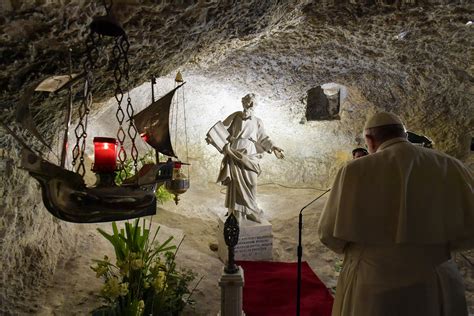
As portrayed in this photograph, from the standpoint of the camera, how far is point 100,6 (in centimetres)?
190

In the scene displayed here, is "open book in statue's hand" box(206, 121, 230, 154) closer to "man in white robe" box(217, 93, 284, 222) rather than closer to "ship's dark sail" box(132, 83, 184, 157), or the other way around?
"man in white robe" box(217, 93, 284, 222)

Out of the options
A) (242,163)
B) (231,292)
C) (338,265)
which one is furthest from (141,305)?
(338,265)

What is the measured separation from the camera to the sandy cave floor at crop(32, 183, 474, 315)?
10.1 feet

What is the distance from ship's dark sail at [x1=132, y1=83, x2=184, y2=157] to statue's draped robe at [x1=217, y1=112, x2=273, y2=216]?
2.17 metres

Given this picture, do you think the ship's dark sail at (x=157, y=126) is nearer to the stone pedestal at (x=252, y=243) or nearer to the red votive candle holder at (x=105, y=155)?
the red votive candle holder at (x=105, y=155)

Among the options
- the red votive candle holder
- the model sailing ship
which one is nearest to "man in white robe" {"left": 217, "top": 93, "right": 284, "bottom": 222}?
the model sailing ship

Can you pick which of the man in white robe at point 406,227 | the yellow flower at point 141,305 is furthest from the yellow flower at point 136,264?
the man in white robe at point 406,227

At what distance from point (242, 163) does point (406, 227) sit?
2628mm

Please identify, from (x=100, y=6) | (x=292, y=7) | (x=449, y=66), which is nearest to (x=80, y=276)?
(x=100, y=6)

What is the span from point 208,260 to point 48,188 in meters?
3.18

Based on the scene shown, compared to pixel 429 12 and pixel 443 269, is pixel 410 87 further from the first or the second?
pixel 443 269

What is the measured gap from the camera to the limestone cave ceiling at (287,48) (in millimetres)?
1860

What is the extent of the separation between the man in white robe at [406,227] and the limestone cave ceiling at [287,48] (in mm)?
1667

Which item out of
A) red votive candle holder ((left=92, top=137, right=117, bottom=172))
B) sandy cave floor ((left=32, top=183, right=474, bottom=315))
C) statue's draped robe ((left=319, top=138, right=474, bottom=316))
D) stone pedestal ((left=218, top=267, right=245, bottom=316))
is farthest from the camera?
sandy cave floor ((left=32, top=183, right=474, bottom=315))
